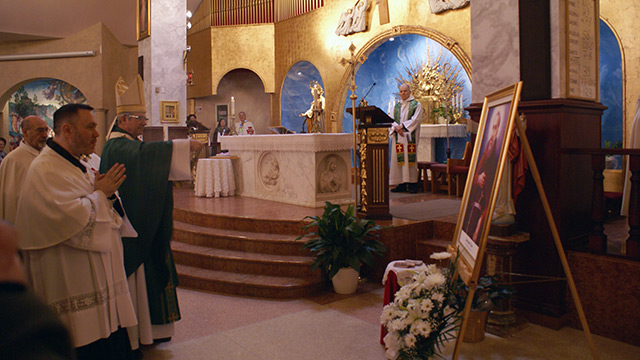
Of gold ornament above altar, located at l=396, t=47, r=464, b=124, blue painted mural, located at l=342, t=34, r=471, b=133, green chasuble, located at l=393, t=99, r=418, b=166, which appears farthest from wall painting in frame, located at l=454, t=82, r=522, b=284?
blue painted mural, located at l=342, t=34, r=471, b=133

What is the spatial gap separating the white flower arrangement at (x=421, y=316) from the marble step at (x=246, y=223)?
2.54m

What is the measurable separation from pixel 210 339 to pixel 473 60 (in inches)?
123

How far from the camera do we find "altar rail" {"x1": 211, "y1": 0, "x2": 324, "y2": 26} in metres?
14.3

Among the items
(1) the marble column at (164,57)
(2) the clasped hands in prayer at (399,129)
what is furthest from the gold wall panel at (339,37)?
(1) the marble column at (164,57)

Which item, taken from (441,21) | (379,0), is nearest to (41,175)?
(441,21)

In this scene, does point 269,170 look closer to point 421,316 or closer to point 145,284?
point 145,284

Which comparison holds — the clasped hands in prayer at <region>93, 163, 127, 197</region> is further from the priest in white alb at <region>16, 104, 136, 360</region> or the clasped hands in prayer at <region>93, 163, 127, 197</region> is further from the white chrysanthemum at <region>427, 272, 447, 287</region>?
the white chrysanthemum at <region>427, 272, 447, 287</region>

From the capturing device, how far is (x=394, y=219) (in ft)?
18.4

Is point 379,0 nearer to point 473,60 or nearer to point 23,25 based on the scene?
point 473,60

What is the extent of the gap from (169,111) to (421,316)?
9.01m

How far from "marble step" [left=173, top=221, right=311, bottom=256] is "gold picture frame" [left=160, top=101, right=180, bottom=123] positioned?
5.09 m

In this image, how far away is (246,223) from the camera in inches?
229

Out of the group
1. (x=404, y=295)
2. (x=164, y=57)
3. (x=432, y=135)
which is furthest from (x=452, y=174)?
(x=164, y=57)

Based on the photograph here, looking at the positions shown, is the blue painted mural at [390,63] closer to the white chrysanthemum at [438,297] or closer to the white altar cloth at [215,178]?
the white altar cloth at [215,178]
